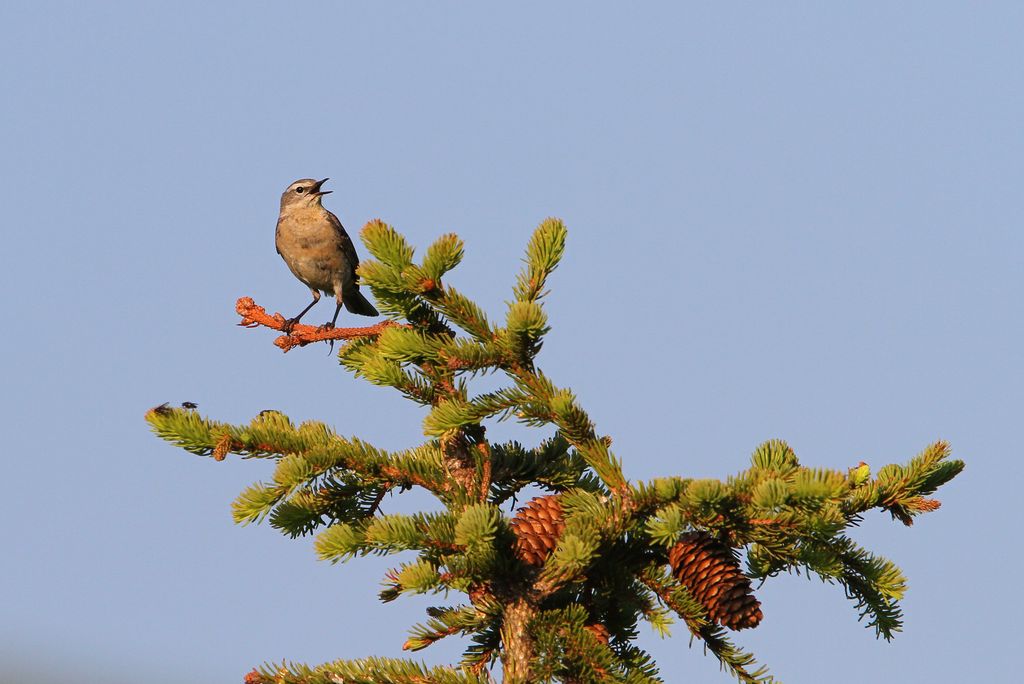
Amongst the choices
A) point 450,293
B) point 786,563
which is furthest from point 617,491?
point 450,293

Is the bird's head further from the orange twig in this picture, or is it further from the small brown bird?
the orange twig

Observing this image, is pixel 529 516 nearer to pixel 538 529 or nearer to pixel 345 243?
pixel 538 529

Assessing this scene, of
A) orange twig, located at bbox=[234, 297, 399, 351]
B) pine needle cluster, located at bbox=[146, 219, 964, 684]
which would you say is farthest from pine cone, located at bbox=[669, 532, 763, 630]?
orange twig, located at bbox=[234, 297, 399, 351]

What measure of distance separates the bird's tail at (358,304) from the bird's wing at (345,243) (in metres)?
0.27

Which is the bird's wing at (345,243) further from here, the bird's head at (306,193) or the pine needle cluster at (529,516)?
the pine needle cluster at (529,516)

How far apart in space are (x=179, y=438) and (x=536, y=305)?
1.56 metres

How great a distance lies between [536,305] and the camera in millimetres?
5004

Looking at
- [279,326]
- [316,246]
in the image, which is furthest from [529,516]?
[316,246]

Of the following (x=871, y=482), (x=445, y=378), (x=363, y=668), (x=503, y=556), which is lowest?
(x=363, y=668)

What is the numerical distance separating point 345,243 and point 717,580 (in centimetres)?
1041

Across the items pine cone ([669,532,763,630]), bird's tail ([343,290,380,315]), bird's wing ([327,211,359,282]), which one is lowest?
pine cone ([669,532,763,630])

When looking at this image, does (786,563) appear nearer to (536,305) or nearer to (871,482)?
(871,482)

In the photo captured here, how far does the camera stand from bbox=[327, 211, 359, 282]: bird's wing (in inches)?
568

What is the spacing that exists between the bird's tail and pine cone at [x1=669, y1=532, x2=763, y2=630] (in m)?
10.3
